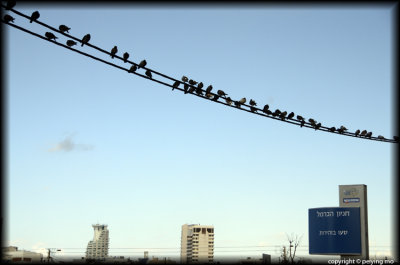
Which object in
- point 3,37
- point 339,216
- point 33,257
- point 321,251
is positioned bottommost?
point 33,257

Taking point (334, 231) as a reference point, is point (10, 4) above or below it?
above

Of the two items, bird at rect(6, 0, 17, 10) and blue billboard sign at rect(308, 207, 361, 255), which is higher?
bird at rect(6, 0, 17, 10)

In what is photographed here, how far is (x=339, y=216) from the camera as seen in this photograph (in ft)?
144

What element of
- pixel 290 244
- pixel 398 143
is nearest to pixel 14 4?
pixel 398 143

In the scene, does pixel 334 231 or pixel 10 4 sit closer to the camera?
pixel 10 4

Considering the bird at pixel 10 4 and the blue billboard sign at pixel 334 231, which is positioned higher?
the bird at pixel 10 4

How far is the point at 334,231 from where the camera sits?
147 feet

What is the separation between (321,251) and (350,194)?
212 inches

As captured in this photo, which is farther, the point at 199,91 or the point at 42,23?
the point at 199,91

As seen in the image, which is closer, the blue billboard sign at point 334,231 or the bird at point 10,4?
the bird at point 10,4

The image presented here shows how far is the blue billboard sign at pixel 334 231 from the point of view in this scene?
1699 inches

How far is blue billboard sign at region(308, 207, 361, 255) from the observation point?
1699 inches

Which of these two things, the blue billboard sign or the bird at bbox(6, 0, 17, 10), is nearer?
the bird at bbox(6, 0, 17, 10)

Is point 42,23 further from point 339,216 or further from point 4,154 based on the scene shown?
point 339,216
